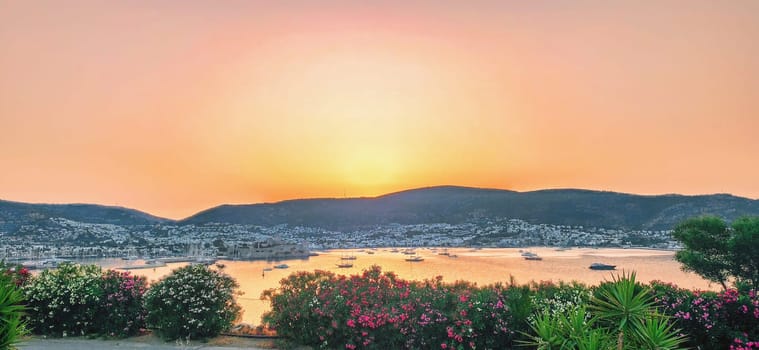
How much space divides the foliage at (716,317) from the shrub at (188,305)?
24.0 ft

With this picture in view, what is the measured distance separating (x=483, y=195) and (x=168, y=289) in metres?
93.9

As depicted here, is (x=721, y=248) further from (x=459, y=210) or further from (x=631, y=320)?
(x=459, y=210)

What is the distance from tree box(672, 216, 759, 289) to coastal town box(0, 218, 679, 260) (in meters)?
48.7

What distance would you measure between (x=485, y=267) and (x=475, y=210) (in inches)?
664

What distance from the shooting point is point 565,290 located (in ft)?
26.4

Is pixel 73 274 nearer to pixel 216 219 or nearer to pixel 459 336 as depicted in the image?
pixel 459 336

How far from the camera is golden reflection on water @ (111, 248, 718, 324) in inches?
2229

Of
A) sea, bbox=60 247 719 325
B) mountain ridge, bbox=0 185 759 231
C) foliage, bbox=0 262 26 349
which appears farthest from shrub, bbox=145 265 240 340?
mountain ridge, bbox=0 185 759 231

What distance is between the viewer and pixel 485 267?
3236 inches

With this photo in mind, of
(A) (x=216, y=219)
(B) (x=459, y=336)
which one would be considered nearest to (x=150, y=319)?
(B) (x=459, y=336)

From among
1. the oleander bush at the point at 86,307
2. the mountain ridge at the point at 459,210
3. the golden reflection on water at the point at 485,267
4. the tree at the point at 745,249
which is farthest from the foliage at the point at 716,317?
the mountain ridge at the point at 459,210

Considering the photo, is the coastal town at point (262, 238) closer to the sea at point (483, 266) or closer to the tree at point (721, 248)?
the sea at point (483, 266)

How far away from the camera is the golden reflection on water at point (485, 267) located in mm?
56622

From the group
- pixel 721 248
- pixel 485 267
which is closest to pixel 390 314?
pixel 721 248
